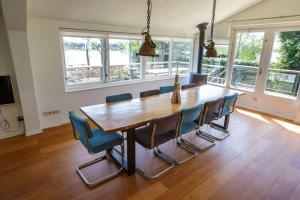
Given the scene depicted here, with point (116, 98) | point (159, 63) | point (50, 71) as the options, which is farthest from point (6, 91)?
point (159, 63)

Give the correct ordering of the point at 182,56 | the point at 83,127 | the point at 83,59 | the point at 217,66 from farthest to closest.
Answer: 1. the point at 182,56
2. the point at 217,66
3. the point at 83,59
4. the point at 83,127

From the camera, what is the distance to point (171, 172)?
2.39 m

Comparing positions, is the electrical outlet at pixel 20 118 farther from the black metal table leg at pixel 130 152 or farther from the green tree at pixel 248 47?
the green tree at pixel 248 47

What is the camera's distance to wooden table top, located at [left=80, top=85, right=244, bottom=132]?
79.3 inches

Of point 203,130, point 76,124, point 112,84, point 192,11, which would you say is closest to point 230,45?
point 192,11

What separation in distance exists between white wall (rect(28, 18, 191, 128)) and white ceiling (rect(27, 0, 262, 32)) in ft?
0.46

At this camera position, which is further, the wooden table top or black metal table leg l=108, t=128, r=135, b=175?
black metal table leg l=108, t=128, r=135, b=175

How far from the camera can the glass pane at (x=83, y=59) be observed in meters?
3.72

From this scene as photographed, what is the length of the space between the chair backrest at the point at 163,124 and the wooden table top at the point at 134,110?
12 centimetres

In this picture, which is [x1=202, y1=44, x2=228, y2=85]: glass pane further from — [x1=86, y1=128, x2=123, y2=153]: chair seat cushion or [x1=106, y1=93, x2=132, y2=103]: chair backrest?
[x1=86, y1=128, x2=123, y2=153]: chair seat cushion

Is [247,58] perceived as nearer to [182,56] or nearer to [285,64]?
[285,64]

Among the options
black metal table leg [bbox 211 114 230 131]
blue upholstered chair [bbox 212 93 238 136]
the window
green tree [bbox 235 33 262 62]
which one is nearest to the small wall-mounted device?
the window

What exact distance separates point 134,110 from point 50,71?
205 cm

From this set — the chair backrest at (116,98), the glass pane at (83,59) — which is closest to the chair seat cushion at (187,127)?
the chair backrest at (116,98)
